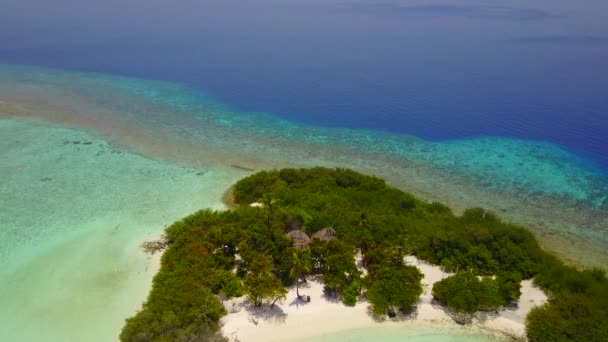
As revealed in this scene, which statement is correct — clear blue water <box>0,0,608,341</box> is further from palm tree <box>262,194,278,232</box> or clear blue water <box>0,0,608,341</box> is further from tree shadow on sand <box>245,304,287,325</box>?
palm tree <box>262,194,278,232</box>

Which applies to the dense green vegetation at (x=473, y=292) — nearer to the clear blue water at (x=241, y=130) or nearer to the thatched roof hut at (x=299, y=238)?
the clear blue water at (x=241, y=130)

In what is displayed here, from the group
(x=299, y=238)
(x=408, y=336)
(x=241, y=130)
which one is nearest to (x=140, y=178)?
(x=241, y=130)

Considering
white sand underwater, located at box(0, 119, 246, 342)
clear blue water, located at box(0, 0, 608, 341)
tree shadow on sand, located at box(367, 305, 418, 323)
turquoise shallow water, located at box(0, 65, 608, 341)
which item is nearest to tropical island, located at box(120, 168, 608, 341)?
tree shadow on sand, located at box(367, 305, 418, 323)

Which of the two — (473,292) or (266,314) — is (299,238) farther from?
(473,292)

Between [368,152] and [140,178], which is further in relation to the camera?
[368,152]

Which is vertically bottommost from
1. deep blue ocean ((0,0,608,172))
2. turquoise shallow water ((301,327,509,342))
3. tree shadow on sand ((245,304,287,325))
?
turquoise shallow water ((301,327,509,342))

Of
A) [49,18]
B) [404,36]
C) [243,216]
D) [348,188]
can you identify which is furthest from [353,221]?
[49,18]

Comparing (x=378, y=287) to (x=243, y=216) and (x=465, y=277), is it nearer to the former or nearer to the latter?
(x=465, y=277)
